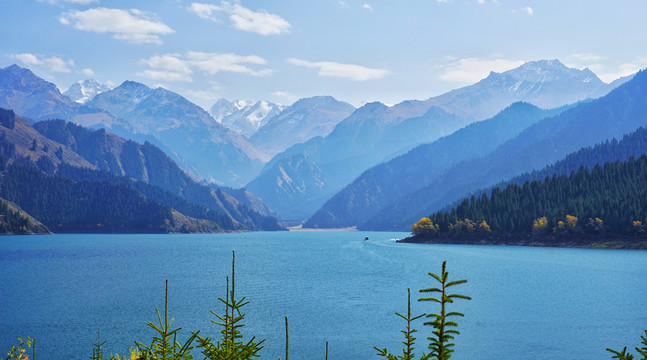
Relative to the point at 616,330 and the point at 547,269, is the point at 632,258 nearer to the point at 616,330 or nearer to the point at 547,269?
the point at 547,269

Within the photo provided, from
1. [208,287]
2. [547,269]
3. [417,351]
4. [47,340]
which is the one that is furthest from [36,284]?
[547,269]

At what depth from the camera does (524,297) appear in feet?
360

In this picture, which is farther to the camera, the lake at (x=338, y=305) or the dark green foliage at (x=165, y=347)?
the lake at (x=338, y=305)

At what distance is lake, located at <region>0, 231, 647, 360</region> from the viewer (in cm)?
7281

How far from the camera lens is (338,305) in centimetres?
10312

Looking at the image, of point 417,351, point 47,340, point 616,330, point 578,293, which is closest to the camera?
point 417,351

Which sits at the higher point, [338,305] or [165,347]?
[165,347]

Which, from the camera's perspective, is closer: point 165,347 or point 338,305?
point 165,347

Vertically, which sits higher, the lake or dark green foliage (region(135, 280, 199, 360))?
dark green foliage (region(135, 280, 199, 360))

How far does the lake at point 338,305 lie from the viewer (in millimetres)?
72812

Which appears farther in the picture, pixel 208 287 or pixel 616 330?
pixel 208 287

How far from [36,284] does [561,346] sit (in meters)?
112

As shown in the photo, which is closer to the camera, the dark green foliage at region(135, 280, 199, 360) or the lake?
the dark green foliage at region(135, 280, 199, 360)

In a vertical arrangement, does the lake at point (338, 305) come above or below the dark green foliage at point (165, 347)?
below
